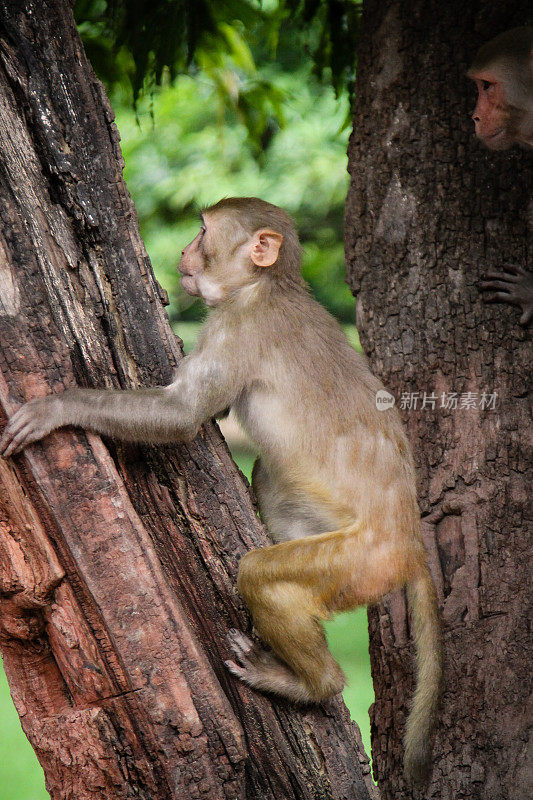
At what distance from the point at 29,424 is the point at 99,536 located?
0.46 metres

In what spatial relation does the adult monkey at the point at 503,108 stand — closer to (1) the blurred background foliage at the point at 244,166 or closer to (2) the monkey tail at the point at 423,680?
(2) the monkey tail at the point at 423,680

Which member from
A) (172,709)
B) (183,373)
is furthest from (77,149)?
(172,709)

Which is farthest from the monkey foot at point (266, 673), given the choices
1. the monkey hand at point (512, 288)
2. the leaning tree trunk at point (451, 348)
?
the monkey hand at point (512, 288)

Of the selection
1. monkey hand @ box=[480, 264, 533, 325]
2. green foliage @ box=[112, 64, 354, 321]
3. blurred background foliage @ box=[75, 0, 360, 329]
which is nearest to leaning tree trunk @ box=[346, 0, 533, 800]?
monkey hand @ box=[480, 264, 533, 325]

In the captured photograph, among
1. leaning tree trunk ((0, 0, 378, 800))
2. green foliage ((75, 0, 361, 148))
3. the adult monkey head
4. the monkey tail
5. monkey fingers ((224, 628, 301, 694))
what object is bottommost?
the monkey tail

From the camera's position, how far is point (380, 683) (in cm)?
408

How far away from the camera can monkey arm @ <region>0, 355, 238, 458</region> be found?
8.83 feet

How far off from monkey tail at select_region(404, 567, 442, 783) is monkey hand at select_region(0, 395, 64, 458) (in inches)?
66.6

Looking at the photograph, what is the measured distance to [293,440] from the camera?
3.39 m

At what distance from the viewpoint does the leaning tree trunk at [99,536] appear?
2.72m

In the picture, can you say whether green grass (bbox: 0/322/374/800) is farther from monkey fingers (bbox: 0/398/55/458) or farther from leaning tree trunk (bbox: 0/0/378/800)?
monkey fingers (bbox: 0/398/55/458)

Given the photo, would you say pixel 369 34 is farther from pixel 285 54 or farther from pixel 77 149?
pixel 285 54

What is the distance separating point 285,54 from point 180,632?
341 inches

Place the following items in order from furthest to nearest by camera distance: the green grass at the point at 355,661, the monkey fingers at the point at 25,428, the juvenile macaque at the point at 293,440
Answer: the green grass at the point at 355,661 < the juvenile macaque at the point at 293,440 < the monkey fingers at the point at 25,428
